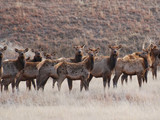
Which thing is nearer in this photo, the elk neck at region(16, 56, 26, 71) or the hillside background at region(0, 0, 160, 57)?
the elk neck at region(16, 56, 26, 71)

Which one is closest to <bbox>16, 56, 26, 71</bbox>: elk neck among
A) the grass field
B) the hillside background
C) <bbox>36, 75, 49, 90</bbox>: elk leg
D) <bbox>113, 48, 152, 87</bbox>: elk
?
<bbox>36, 75, 49, 90</bbox>: elk leg

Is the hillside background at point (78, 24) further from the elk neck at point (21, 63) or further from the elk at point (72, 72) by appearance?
the elk at point (72, 72)

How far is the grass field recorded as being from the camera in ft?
38.6

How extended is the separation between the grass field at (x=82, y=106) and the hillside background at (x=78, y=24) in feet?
63.6

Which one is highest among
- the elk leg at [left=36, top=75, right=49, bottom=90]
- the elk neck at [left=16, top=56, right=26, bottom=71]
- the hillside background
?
the hillside background

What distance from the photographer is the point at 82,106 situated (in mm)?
13773

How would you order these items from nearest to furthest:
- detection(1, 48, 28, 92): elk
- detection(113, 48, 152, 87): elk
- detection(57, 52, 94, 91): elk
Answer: detection(57, 52, 94, 91): elk → detection(1, 48, 28, 92): elk → detection(113, 48, 152, 87): elk

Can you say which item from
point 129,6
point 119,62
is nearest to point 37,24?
point 129,6

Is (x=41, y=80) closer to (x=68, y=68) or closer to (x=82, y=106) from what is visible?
(x=68, y=68)

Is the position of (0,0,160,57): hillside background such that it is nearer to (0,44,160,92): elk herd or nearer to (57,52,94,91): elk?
(0,44,160,92): elk herd

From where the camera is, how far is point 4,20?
4062cm

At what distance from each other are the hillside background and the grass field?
63.6ft

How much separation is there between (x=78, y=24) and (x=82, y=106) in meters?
28.2

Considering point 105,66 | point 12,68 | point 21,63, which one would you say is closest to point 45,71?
point 21,63
